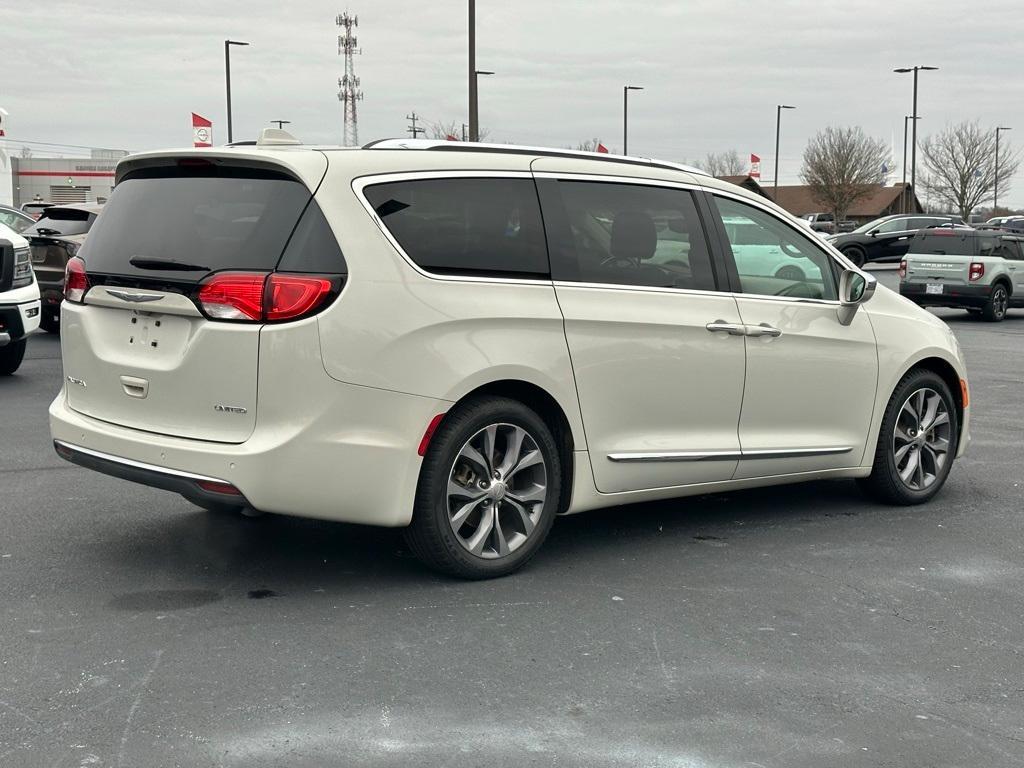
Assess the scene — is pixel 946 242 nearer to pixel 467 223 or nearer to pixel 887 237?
pixel 887 237

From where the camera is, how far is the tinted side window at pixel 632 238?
18.9 feet

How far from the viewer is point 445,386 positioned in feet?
16.8

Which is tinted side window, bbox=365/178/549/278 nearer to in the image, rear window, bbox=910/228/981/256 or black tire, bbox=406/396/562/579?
black tire, bbox=406/396/562/579

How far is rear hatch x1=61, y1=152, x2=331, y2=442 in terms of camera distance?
4988 millimetres

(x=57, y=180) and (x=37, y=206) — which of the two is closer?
(x=37, y=206)

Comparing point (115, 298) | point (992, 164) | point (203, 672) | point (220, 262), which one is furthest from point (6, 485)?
point (992, 164)

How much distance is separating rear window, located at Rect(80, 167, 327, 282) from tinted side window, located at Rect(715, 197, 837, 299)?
2.26m

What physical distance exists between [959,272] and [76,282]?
18987 mm

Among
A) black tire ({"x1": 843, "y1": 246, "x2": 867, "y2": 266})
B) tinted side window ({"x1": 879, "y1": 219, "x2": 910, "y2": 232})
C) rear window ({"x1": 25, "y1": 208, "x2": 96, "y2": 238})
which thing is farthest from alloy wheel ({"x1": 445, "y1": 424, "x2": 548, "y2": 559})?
tinted side window ({"x1": 879, "y1": 219, "x2": 910, "y2": 232})

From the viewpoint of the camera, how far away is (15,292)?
11641mm

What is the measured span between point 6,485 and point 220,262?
302cm

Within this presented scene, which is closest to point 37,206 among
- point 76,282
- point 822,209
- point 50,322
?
point 50,322

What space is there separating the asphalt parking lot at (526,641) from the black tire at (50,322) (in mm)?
10141

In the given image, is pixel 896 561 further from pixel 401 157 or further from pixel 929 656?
pixel 401 157
